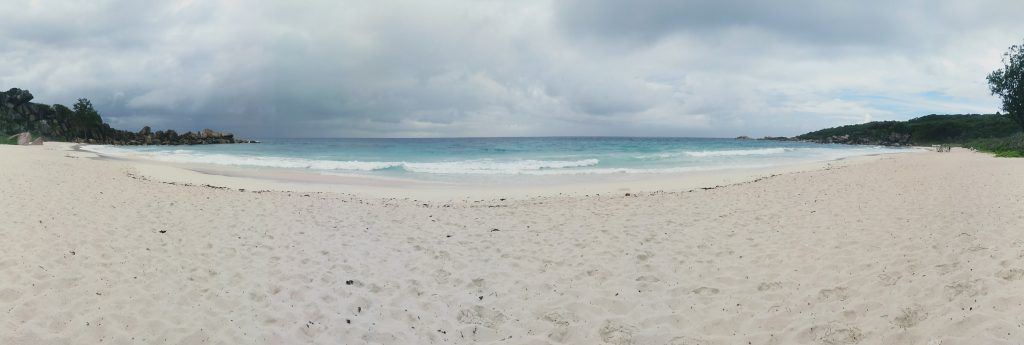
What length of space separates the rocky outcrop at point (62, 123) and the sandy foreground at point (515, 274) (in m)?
96.0

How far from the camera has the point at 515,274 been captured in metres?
7.03

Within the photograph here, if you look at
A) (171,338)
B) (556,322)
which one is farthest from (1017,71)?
(171,338)

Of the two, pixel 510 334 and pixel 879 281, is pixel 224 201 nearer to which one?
pixel 510 334

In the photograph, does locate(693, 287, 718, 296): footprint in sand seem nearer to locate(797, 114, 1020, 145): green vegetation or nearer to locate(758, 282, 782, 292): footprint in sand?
locate(758, 282, 782, 292): footprint in sand

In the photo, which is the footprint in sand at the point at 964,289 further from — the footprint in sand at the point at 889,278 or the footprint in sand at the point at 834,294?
the footprint in sand at the point at 834,294

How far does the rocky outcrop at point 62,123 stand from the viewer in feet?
Result: 272

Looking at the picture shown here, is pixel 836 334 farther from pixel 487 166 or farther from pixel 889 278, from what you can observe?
pixel 487 166

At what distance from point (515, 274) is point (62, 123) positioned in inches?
4529

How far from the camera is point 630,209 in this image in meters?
12.3

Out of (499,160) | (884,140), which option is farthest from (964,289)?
(884,140)

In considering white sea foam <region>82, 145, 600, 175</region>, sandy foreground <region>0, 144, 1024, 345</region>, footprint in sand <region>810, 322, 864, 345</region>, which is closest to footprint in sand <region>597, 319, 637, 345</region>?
sandy foreground <region>0, 144, 1024, 345</region>

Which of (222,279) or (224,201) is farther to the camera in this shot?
(224,201)

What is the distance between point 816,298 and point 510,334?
11.7 ft

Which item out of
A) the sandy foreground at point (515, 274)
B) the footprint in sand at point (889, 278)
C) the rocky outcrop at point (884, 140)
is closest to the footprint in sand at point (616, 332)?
the sandy foreground at point (515, 274)
